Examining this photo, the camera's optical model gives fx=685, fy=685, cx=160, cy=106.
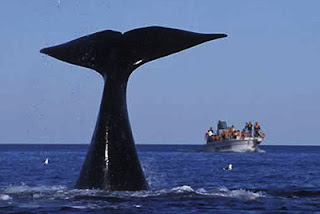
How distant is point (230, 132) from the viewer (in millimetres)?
105062

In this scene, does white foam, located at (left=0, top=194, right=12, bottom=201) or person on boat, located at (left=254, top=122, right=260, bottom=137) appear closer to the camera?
white foam, located at (left=0, top=194, right=12, bottom=201)

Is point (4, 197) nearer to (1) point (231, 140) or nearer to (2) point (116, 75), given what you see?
(2) point (116, 75)

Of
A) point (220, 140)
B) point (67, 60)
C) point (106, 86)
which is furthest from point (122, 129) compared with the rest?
point (220, 140)

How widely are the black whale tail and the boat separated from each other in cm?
8275

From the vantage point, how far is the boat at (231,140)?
319 ft

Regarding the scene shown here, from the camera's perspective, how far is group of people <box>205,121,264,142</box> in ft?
330

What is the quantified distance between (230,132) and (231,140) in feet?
25.9

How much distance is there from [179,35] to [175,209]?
359 centimetres

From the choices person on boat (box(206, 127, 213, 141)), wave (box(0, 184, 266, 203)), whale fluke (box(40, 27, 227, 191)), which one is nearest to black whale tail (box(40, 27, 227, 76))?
whale fluke (box(40, 27, 227, 191))

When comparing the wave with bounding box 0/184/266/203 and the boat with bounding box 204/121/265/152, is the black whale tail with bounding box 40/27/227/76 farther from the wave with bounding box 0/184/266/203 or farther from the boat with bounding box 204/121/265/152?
the boat with bounding box 204/121/265/152

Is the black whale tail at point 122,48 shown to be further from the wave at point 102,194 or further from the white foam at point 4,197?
the white foam at point 4,197

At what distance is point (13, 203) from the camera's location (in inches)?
567

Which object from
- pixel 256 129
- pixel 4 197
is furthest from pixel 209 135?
pixel 4 197

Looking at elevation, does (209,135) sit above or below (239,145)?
above
